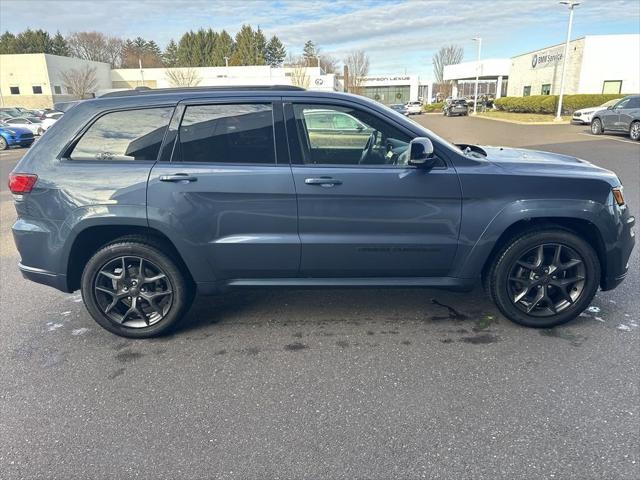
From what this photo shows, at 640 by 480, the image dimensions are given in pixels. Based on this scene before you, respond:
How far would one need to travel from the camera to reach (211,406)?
8.97 feet

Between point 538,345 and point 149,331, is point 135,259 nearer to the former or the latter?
point 149,331

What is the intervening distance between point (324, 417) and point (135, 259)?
190cm

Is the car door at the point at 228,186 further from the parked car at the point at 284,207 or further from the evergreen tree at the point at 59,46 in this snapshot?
the evergreen tree at the point at 59,46

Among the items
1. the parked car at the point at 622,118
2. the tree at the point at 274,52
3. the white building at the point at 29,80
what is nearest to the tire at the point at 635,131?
the parked car at the point at 622,118

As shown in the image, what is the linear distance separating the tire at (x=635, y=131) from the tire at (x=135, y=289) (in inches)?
724

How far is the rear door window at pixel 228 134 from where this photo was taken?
331cm

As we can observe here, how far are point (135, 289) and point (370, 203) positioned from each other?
1.94m

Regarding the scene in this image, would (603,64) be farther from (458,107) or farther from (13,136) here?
(13,136)

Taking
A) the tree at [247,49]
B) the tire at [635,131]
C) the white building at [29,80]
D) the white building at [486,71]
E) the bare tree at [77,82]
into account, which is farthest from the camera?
the tree at [247,49]

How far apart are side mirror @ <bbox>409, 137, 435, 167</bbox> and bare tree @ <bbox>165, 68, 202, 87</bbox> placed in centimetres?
6099

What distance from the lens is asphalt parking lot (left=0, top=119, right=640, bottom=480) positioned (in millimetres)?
2289

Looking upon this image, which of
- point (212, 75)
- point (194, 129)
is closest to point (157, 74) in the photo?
point (212, 75)

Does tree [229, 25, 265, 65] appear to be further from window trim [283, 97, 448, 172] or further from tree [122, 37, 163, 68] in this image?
window trim [283, 97, 448, 172]

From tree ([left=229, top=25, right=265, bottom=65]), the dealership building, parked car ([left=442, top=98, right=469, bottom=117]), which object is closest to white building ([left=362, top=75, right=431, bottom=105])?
tree ([left=229, top=25, right=265, bottom=65])
